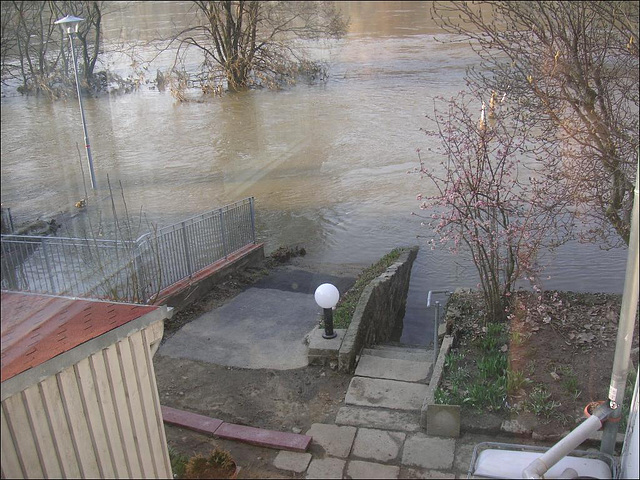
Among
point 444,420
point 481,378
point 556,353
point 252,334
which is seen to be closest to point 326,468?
point 444,420

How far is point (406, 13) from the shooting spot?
20.4 metres

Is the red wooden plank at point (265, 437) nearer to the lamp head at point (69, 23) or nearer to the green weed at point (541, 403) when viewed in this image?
the green weed at point (541, 403)

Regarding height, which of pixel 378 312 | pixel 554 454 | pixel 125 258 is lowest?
pixel 378 312

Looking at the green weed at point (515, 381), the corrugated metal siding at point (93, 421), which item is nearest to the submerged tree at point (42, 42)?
the corrugated metal siding at point (93, 421)

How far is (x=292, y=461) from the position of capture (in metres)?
4.35

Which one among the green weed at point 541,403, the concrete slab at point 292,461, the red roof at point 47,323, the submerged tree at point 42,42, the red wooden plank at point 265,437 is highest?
the submerged tree at point 42,42

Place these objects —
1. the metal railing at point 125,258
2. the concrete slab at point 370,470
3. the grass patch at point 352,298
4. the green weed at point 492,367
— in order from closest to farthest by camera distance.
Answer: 1. the metal railing at point 125,258
2. the concrete slab at point 370,470
3. the green weed at point 492,367
4. the grass patch at point 352,298

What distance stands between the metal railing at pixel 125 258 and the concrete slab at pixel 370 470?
7.23ft

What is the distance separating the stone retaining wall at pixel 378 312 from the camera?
5830 millimetres

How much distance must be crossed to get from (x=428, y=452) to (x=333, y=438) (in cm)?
70

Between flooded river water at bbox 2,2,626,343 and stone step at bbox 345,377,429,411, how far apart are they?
Result: 3.09 meters

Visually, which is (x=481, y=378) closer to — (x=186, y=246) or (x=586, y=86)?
(x=586, y=86)

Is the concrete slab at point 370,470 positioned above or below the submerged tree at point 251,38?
below

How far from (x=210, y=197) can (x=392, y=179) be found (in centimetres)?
445
